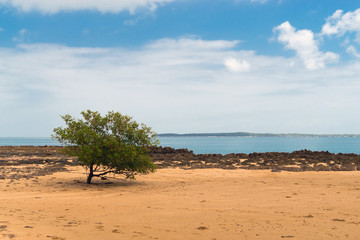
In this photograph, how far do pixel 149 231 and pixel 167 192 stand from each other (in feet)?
23.0

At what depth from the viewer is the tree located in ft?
57.0

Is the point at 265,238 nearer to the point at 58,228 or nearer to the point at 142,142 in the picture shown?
the point at 58,228

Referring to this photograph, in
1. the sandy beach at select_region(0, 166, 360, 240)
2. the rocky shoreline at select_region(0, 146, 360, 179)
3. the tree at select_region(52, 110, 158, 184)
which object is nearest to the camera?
the sandy beach at select_region(0, 166, 360, 240)

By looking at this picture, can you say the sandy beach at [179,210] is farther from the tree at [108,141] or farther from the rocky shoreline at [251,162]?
the rocky shoreline at [251,162]

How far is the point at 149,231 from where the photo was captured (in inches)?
334

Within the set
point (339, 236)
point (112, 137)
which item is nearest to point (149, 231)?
point (339, 236)

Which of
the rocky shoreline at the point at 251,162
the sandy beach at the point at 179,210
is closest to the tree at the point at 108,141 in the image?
the sandy beach at the point at 179,210

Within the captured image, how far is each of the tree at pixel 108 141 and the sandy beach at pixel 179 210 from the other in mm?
1294

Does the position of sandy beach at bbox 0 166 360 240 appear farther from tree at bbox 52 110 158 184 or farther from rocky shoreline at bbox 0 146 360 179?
rocky shoreline at bbox 0 146 360 179

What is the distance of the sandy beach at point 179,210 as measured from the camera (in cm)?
828

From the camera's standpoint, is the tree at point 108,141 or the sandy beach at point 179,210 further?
the tree at point 108,141

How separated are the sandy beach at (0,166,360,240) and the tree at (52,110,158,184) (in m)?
1.29

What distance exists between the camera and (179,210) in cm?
1112

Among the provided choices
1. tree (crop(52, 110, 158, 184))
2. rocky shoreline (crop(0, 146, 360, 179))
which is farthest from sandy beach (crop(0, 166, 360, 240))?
rocky shoreline (crop(0, 146, 360, 179))
